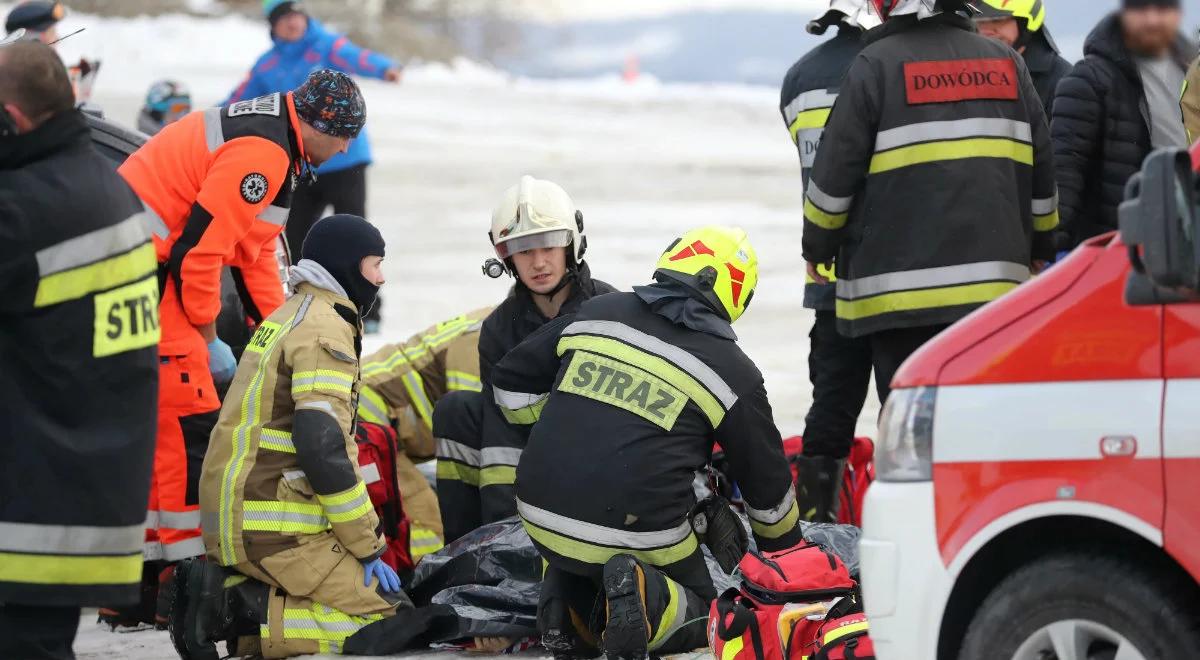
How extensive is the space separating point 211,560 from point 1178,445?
11.3 ft

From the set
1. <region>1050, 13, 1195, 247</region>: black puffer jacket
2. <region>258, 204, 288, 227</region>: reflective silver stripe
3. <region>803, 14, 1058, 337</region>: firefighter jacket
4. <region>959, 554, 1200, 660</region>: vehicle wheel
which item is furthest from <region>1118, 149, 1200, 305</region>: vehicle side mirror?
<region>258, 204, 288, 227</region>: reflective silver stripe

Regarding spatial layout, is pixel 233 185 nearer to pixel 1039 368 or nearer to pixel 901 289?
pixel 901 289

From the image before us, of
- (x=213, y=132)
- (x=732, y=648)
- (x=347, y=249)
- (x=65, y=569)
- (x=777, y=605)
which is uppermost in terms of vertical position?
(x=213, y=132)

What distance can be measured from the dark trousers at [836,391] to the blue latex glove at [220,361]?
2.20 m

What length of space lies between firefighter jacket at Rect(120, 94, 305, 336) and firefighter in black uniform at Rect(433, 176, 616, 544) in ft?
2.81

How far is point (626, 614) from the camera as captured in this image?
17.0 feet

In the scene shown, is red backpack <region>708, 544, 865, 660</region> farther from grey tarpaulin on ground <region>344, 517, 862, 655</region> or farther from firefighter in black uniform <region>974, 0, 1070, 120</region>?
firefighter in black uniform <region>974, 0, 1070, 120</region>

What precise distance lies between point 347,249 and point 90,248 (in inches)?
77.5

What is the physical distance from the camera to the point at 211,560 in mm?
5910

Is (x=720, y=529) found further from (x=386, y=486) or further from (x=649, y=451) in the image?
(x=386, y=486)

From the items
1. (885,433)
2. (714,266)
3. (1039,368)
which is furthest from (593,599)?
(1039,368)

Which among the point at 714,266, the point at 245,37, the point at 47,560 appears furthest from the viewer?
the point at 245,37

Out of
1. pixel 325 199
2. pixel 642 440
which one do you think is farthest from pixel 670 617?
pixel 325 199

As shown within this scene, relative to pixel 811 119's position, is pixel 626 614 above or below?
below
